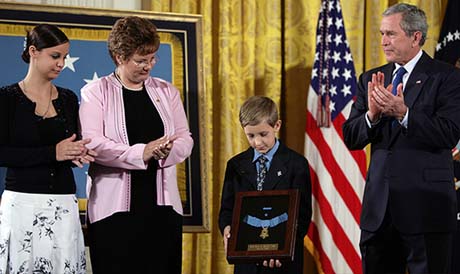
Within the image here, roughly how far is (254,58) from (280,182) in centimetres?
204

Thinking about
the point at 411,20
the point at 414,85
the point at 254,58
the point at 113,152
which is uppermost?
the point at 411,20

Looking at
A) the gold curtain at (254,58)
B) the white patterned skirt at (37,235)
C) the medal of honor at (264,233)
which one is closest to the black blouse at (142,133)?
the white patterned skirt at (37,235)

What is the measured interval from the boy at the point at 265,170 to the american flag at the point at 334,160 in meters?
1.45

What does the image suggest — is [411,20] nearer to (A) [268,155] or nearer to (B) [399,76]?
(B) [399,76]

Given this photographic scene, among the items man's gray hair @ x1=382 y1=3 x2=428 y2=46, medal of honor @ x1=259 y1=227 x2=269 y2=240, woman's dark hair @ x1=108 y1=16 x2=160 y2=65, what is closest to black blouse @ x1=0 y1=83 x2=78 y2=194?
woman's dark hair @ x1=108 y1=16 x2=160 y2=65

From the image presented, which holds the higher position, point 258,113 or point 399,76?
point 399,76

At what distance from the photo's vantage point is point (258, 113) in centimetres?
414

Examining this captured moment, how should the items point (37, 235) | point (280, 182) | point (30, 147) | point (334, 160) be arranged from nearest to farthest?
point (37, 235), point (30, 147), point (280, 182), point (334, 160)

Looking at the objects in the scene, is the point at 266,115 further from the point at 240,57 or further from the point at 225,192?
the point at 240,57

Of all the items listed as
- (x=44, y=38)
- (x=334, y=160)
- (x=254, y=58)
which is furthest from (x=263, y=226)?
(x=254, y=58)

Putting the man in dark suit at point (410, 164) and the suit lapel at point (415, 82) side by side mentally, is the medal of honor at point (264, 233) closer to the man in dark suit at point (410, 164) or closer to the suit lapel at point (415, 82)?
the man in dark suit at point (410, 164)

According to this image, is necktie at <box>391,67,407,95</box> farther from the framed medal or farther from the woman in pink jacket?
the woman in pink jacket

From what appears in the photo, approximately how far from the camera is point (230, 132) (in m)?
5.84

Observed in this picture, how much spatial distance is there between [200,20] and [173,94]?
3.85ft
